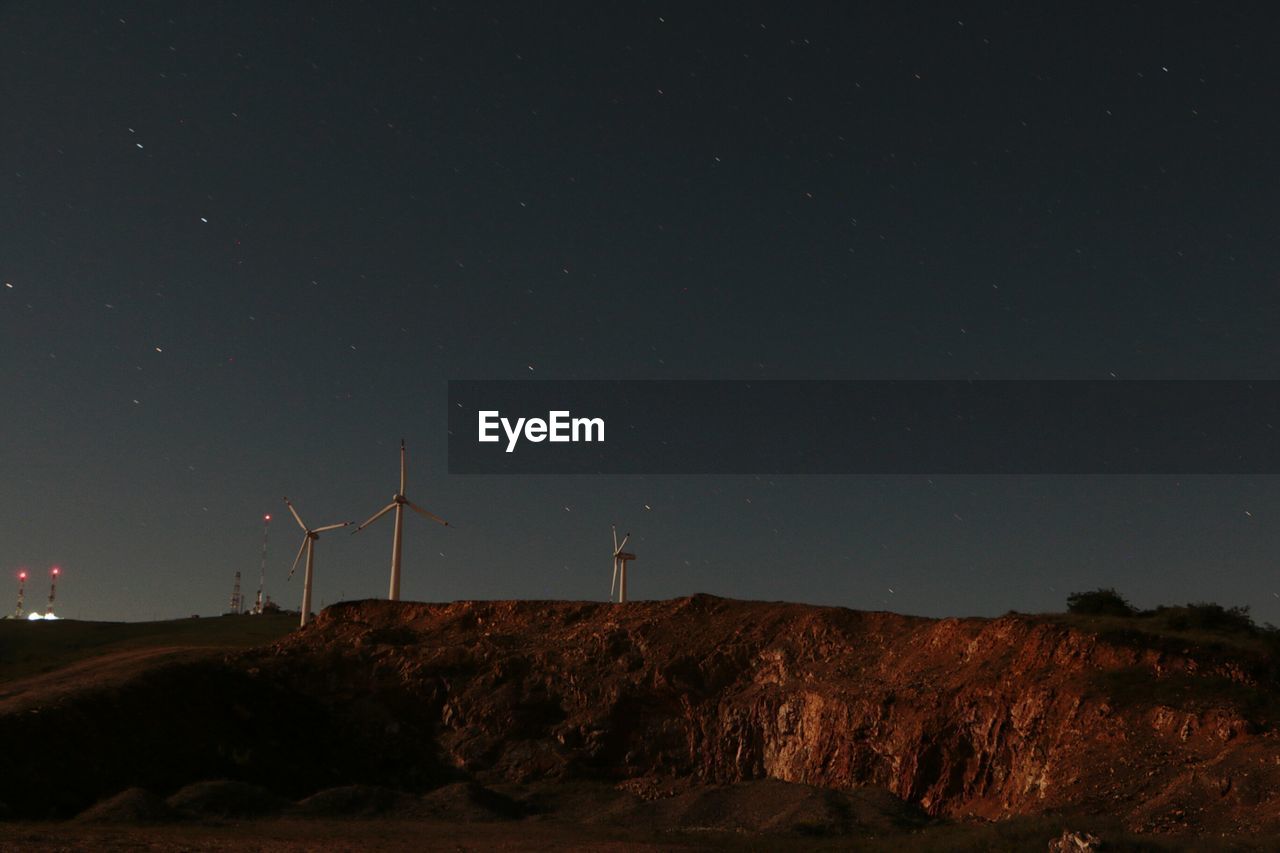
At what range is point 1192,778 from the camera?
111ft

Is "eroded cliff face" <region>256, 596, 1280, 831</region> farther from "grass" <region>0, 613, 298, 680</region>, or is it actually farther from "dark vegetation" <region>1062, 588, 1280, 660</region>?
"grass" <region>0, 613, 298, 680</region>

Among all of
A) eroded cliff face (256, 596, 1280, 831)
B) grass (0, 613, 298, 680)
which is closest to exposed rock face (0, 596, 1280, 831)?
eroded cliff face (256, 596, 1280, 831)

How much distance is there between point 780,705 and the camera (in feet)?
166

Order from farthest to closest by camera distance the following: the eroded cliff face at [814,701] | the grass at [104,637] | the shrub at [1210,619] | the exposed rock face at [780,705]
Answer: the grass at [104,637] < the shrub at [1210,619] < the exposed rock face at [780,705] < the eroded cliff face at [814,701]

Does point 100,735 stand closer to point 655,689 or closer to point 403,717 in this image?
point 403,717

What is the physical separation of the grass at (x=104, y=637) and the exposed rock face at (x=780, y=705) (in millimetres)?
36223

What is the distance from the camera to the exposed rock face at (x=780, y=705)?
36.7 metres

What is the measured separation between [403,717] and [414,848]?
2357 centimetres

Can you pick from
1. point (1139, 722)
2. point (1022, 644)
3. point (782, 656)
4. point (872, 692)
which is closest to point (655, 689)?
point (782, 656)

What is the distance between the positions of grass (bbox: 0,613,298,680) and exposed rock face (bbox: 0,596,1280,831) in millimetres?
36223

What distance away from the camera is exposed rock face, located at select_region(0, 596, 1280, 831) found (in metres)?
36.7

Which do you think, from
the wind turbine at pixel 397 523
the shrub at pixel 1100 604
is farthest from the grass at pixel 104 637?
the shrub at pixel 1100 604

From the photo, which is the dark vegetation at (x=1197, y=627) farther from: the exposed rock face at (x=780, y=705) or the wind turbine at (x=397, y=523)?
the wind turbine at (x=397, y=523)

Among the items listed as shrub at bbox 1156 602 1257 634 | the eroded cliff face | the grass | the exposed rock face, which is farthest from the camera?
the grass
